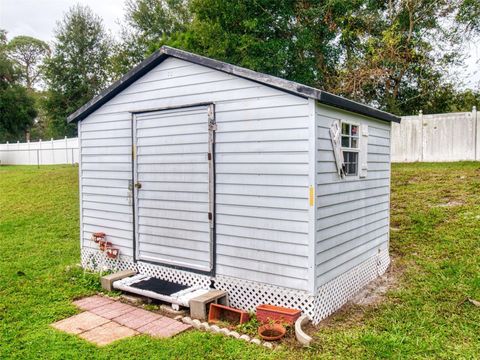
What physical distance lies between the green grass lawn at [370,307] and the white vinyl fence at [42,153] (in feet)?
43.7

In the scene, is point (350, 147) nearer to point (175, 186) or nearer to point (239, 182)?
point (239, 182)

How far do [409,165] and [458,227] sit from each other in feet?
20.8

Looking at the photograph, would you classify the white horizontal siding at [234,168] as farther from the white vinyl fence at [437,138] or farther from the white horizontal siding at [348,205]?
the white vinyl fence at [437,138]

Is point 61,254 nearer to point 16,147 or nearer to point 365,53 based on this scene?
point 365,53

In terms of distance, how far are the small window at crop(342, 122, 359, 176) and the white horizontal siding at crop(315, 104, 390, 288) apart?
105 mm

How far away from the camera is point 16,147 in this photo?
1048 inches

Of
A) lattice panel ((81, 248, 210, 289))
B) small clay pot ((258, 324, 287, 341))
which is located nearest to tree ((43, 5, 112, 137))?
lattice panel ((81, 248, 210, 289))

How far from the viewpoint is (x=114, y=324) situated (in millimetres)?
3979

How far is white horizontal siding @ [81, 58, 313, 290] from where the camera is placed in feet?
12.4

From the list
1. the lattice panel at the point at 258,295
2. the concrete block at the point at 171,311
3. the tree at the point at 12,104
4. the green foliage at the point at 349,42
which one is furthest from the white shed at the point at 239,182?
the tree at the point at 12,104

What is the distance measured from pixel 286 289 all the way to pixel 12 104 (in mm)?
35413

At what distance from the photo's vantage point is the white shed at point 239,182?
3.78 metres

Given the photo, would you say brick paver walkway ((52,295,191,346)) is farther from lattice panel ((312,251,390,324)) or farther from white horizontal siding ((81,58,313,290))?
lattice panel ((312,251,390,324))

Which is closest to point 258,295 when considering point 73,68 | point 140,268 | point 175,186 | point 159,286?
point 159,286
